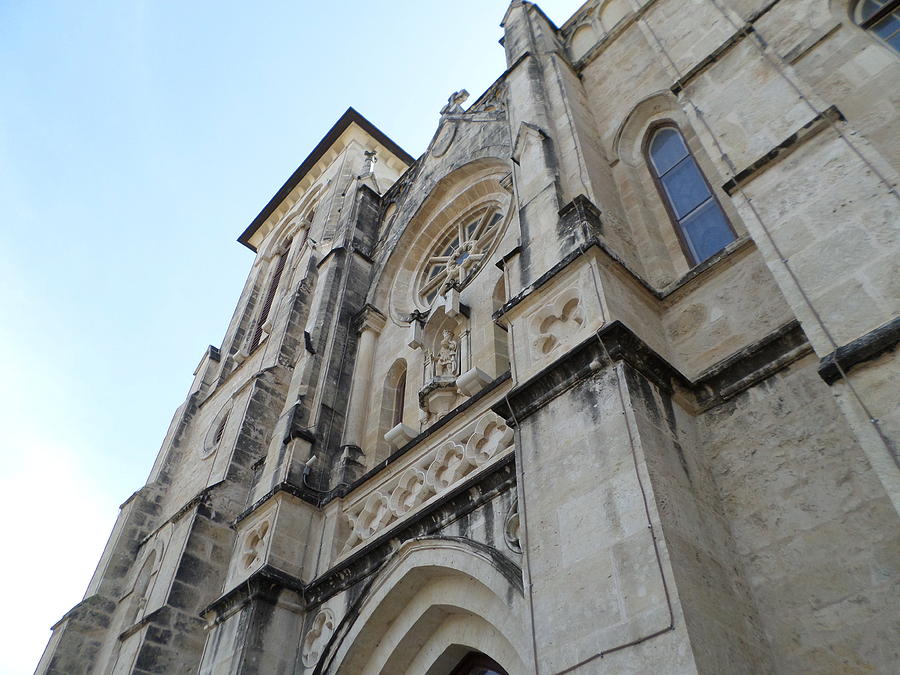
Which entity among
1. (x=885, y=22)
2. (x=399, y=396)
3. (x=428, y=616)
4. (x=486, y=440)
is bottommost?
(x=428, y=616)

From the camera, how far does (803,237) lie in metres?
4.63

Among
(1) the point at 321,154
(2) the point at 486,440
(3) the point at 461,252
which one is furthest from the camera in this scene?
(1) the point at 321,154

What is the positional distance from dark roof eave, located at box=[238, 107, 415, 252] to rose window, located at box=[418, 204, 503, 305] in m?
11.6

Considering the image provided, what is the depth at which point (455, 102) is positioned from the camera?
14414mm

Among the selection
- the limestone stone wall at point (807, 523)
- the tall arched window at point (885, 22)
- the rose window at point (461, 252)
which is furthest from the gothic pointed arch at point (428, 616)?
the tall arched window at point (885, 22)

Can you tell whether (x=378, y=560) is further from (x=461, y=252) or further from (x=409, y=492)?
(x=461, y=252)

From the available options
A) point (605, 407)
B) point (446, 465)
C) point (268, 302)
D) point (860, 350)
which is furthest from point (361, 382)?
point (268, 302)

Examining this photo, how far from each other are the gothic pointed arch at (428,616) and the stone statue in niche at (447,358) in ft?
9.41

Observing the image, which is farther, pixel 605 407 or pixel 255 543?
pixel 255 543

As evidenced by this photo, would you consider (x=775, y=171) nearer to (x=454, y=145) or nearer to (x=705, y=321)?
(x=705, y=321)

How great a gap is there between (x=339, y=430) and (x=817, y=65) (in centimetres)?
728

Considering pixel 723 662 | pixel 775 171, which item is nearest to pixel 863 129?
pixel 775 171

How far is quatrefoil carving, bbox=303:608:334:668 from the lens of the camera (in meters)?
7.31

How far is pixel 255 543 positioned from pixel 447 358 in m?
3.37
